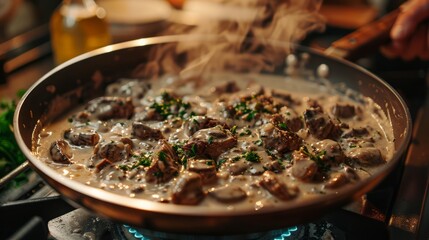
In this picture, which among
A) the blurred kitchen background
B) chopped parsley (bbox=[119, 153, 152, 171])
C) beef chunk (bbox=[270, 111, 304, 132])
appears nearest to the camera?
chopped parsley (bbox=[119, 153, 152, 171])

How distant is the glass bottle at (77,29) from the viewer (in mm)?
2854

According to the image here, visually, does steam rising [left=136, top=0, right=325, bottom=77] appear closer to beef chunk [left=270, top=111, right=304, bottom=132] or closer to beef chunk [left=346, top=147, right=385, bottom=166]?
beef chunk [left=270, top=111, right=304, bottom=132]

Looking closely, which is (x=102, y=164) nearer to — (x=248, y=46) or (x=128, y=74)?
(x=128, y=74)

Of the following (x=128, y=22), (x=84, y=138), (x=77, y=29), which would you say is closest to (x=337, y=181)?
(x=84, y=138)

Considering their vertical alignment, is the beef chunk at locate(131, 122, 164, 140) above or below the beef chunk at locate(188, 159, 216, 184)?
below

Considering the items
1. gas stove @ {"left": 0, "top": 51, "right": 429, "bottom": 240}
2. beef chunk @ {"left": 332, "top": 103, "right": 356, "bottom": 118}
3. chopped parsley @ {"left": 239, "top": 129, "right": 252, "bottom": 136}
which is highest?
chopped parsley @ {"left": 239, "top": 129, "right": 252, "bottom": 136}

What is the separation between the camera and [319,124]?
6.36ft

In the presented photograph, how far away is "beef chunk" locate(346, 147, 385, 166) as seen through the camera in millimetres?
1771

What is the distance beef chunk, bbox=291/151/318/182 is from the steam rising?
0.95m

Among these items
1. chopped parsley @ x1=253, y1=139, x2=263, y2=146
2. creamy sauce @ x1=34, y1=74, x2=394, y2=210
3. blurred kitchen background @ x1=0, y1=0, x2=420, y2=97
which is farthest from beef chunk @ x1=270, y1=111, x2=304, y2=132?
blurred kitchen background @ x1=0, y1=0, x2=420, y2=97

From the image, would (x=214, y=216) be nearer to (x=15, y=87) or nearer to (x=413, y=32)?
(x=413, y=32)

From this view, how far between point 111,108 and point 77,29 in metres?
0.96

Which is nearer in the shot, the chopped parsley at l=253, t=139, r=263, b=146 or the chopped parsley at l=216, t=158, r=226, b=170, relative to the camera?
the chopped parsley at l=216, t=158, r=226, b=170

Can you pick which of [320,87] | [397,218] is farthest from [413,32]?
[397,218]
